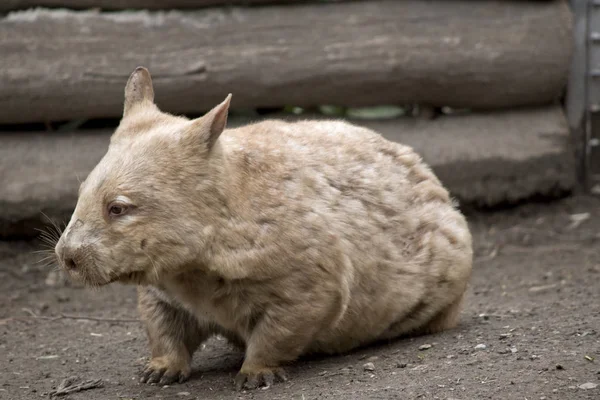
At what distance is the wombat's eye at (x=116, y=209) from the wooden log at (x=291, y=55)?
302 centimetres

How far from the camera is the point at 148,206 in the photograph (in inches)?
170

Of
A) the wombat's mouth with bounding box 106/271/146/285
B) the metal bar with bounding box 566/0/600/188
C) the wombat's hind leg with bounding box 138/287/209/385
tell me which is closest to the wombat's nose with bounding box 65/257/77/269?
the wombat's mouth with bounding box 106/271/146/285

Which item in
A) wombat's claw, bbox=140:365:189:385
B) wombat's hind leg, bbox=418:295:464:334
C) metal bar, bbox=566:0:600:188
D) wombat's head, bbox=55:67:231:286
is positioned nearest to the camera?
wombat's head, bbox=55:67:231:286

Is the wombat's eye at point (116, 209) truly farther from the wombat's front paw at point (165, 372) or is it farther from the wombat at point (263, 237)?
the wombat's front paw at point (165, 372)

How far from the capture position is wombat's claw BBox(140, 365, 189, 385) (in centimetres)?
487

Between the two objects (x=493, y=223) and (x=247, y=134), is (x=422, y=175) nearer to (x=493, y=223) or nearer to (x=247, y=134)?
(x=247, y=134)

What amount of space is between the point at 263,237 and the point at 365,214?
2.27 ft

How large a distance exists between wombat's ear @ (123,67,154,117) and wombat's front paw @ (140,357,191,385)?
50.4 inches

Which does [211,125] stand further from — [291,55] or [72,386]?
[291,55]

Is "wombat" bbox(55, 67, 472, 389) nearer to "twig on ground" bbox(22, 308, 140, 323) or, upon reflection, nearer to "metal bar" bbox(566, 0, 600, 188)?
"twig on ground" bbox(22, 308, 140, 323)

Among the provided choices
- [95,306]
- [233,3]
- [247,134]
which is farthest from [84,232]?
[233,3]

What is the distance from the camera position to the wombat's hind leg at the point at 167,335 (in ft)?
16.1

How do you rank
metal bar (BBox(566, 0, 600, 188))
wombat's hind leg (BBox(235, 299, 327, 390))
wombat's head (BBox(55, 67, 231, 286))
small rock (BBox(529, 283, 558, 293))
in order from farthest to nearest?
metal bar (BBox(566, 0, 600, 188)) < small rock (BBox(529, 283, 558, 293)) < wombat's hind leg (BBox(235, 299, 327, 390)) < wombat's head (BBox(55, 67, 231, 286))

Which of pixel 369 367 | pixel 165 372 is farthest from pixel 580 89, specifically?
pixel 165 372
